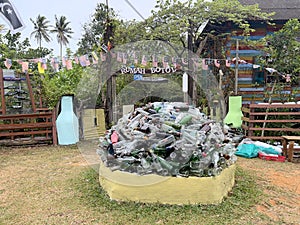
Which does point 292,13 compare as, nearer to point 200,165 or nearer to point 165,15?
point 165,15

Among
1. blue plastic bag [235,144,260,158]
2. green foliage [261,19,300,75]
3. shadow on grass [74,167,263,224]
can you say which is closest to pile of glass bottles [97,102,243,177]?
shadow on grass [74,167,263,224]

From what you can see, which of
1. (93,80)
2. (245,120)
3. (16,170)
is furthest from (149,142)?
(93,80)

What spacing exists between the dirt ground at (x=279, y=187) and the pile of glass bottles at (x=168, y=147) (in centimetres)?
64

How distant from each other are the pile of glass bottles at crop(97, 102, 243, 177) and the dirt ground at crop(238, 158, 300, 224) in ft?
2.09

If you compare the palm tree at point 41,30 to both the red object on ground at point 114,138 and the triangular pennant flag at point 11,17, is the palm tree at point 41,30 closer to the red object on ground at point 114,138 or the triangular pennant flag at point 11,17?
the triangular pennant flag at point 11,17

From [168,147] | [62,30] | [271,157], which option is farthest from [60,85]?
[62,30]

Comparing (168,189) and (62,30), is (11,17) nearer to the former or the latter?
(168,189)

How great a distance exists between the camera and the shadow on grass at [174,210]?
2.78m

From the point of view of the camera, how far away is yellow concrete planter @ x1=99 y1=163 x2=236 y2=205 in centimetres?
306

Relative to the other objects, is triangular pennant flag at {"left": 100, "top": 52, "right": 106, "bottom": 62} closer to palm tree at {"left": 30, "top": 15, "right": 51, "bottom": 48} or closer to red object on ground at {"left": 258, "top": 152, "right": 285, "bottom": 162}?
red object on ground at {"left": 258, "top": 152, "right": 285, "bottom": 162}

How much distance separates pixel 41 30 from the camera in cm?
3244

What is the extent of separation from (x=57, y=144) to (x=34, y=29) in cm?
2916

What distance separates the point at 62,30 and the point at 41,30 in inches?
103

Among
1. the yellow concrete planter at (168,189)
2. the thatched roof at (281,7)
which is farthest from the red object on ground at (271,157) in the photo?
the thatched roof at (281,7)
